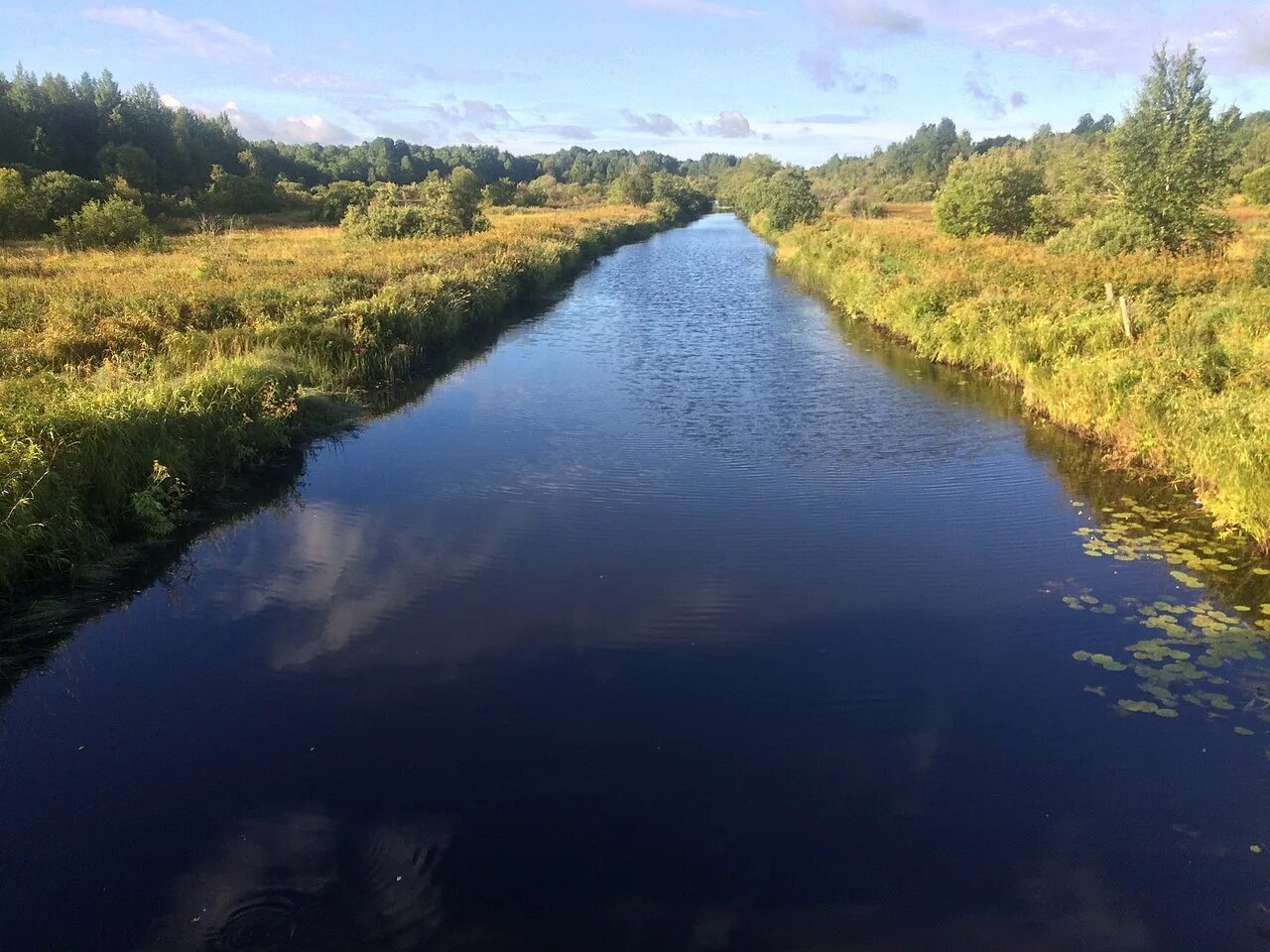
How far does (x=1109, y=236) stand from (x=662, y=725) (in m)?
23.3

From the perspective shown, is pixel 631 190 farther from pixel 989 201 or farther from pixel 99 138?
pixel 989 201

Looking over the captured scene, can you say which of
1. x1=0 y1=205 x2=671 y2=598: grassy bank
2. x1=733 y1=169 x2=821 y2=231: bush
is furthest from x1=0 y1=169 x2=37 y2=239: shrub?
x1=733 y1=169 x2=821 y2=231: bush

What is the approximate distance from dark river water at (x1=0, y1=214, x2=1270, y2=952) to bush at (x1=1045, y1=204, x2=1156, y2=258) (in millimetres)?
14703

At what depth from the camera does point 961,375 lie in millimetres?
17688

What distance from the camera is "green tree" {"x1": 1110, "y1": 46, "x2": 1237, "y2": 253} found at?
22.5 meters

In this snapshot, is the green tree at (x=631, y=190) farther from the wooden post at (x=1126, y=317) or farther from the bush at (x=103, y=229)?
the wooden post at (x=1126, y=317)

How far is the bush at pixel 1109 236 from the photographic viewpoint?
2283 centimetres

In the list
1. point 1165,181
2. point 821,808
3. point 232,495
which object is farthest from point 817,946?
point 1165,181

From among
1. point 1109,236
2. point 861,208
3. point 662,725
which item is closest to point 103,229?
point 662,725

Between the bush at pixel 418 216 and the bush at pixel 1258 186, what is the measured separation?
143ft

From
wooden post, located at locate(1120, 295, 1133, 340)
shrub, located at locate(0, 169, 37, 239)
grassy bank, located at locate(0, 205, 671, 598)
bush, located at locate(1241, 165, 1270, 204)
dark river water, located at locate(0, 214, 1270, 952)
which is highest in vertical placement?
bush, located at locate(1241, 165, 1270, 204)

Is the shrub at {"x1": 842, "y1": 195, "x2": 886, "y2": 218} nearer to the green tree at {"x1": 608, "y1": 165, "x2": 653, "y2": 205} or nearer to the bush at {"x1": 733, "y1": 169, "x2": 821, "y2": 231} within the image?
the bush at {"x1": 733, "y1": 169, "x2": 821, "y2": 231}

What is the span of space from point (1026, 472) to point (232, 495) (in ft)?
36.6

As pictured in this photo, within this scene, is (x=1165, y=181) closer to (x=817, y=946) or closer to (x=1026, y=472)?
(x=1026, y=472)
